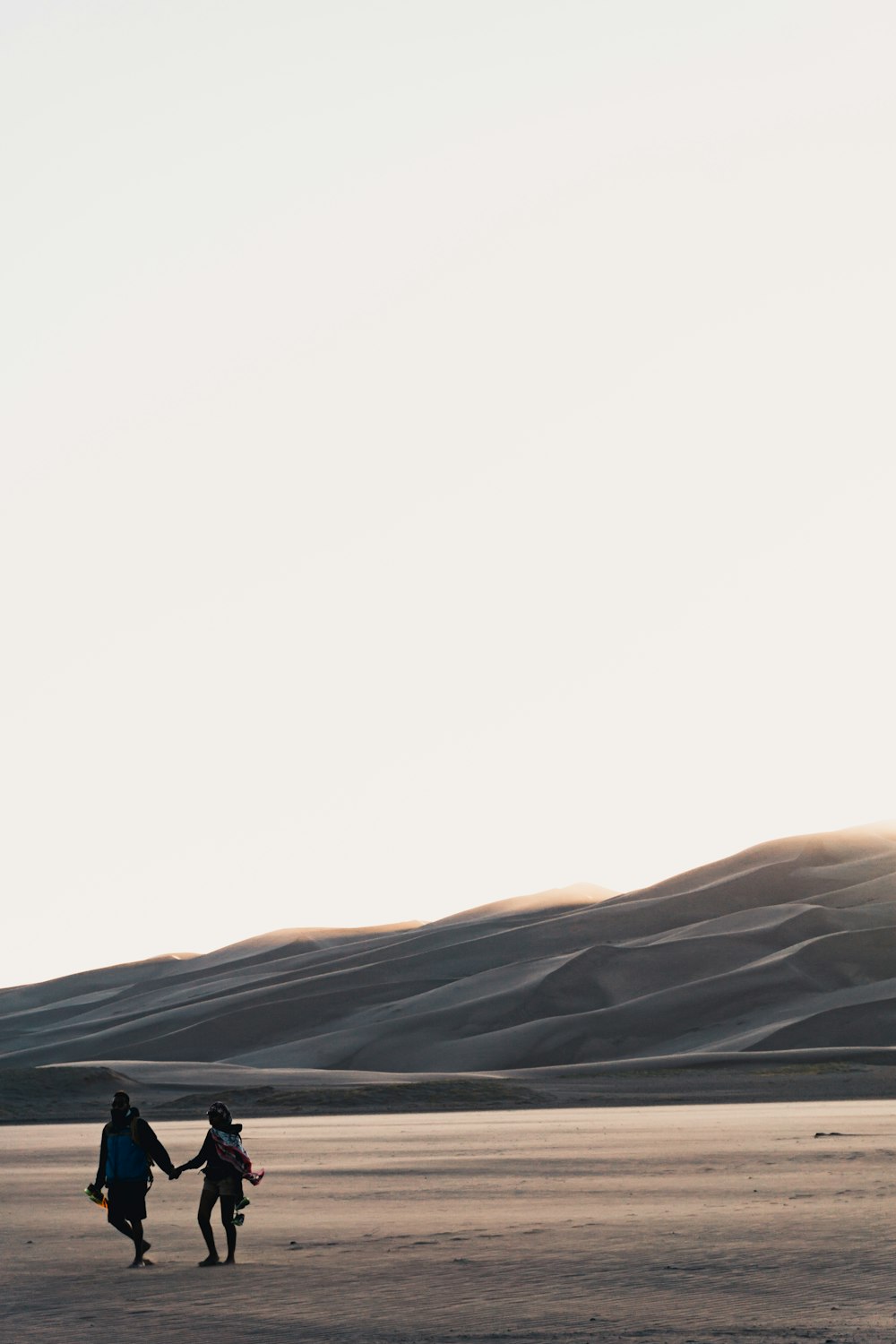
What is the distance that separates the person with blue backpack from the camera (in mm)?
13008

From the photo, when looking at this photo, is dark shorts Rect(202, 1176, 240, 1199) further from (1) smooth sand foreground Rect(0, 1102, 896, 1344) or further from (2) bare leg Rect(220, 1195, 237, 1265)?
(1) smooth sand foreground Rect(0, 1102, 896, 1344)

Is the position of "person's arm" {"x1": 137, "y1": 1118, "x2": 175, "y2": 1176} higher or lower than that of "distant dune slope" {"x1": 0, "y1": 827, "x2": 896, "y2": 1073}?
higher

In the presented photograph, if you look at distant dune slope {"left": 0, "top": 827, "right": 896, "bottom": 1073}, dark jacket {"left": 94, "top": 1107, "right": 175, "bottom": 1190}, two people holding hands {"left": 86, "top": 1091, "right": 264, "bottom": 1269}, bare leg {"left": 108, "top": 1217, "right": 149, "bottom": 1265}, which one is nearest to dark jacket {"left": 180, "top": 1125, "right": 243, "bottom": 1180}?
two people holding hands {"left": 86, "top": 1091, "right": 264, "bottom": 1269}

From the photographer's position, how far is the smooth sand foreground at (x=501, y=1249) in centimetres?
988

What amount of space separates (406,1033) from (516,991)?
6332 millimetres

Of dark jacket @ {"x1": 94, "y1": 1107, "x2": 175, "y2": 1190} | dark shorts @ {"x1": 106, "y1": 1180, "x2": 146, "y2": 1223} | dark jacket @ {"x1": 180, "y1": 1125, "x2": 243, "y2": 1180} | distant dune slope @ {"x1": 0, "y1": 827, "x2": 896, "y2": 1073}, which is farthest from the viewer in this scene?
distant dune slope @ {"x1": 0, "y1": 827, "x2": 896, "y2": 1073}

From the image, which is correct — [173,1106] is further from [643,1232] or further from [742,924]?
[742,924]

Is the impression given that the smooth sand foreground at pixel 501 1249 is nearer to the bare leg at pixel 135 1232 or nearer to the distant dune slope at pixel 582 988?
the bare leg at pixel 135 1232

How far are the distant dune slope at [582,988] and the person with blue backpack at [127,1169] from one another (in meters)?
52.2

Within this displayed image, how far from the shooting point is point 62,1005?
5714 inches

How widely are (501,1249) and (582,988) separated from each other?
7157cm

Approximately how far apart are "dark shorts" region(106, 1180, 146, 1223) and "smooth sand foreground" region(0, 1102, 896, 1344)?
44 cm

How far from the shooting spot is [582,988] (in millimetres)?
83812

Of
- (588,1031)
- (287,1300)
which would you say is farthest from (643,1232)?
(588,1031)
